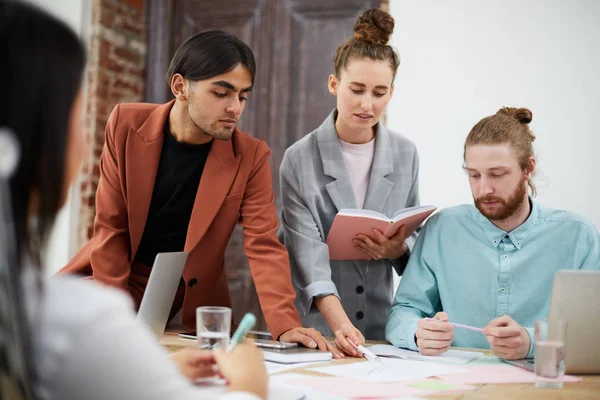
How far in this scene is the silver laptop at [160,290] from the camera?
1.66 m

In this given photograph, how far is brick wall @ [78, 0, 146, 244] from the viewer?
3816mm

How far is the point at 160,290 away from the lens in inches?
67.7

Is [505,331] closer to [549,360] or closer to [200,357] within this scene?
[549,360]

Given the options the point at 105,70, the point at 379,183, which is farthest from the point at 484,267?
the point at 105,70

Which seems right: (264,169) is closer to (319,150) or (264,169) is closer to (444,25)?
(319,150)

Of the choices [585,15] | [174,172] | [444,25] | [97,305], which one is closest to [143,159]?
[174,172]

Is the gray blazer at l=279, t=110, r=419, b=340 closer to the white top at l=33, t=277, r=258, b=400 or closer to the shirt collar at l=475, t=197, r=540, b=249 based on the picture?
the shirt collar at l=475, t=197, r=540, b=249

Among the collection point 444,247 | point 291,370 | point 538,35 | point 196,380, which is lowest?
point 291,370

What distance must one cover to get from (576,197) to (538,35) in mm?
836

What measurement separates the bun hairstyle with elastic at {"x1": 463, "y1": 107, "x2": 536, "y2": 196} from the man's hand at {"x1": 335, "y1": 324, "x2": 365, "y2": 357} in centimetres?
70

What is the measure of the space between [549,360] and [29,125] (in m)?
1.17

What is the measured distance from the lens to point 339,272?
2430 millimetres

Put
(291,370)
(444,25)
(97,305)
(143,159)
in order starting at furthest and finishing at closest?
(444,25)
(143,159)
(291,370)
(97,305)

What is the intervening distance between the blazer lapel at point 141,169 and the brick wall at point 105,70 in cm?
173
